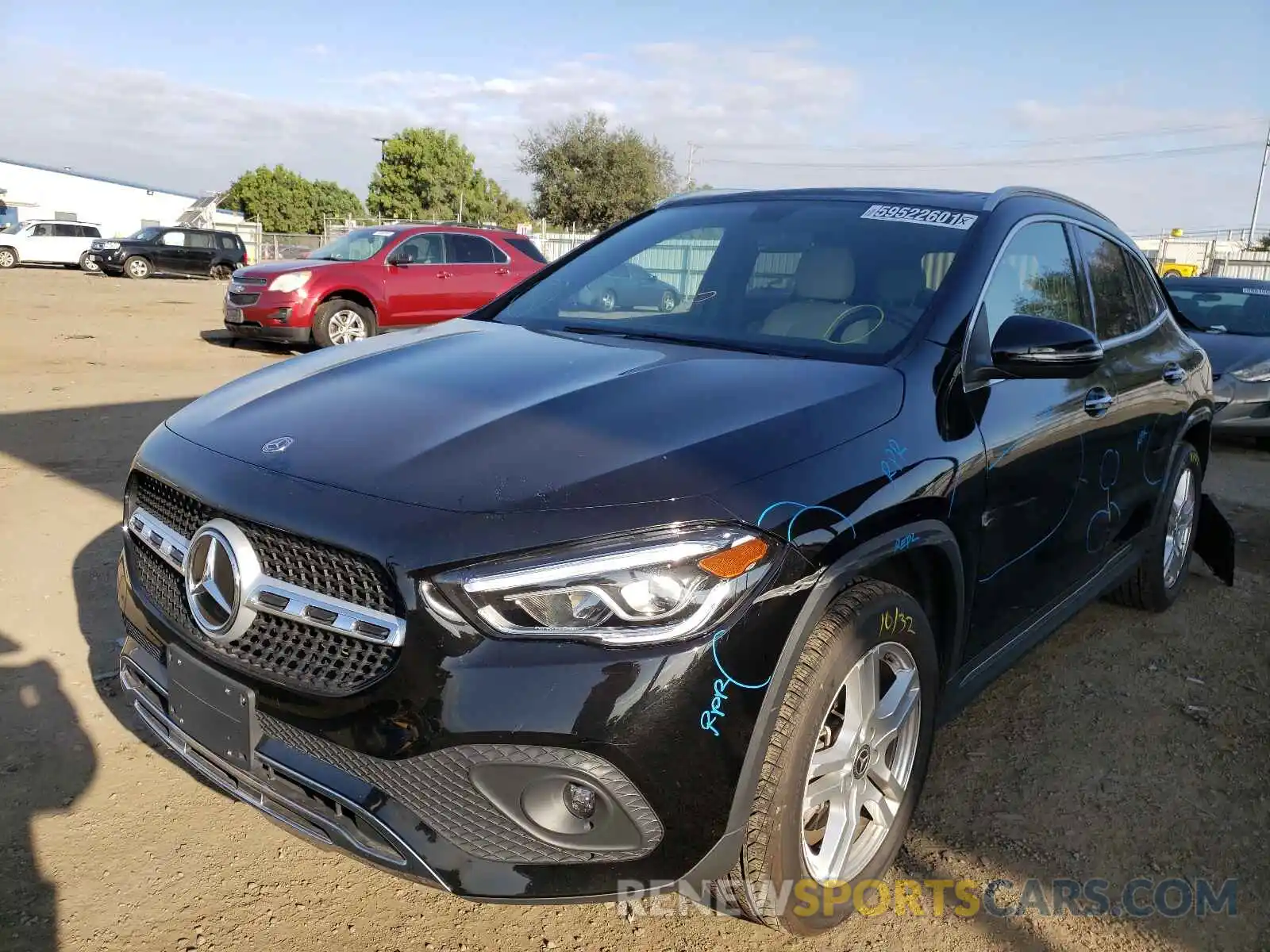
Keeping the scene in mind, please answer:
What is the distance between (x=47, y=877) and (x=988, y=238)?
2.95 metres

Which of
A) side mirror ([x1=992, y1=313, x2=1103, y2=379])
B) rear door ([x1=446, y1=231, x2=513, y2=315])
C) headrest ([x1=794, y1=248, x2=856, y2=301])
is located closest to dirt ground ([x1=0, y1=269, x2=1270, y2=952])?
side mirror ([x1=992, y1=313, x2=1103, y2=379])

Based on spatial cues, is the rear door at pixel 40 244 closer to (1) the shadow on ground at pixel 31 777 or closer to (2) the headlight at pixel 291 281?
(2) the headlight at pixel 291 281

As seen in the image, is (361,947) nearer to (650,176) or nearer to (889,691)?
(889,691)

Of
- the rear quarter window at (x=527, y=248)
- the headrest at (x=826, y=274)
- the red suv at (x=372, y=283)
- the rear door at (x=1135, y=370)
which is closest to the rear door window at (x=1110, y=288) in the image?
the rear door at (x=1135, y=370)

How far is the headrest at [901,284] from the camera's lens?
8.96 feet

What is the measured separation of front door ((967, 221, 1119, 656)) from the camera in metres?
2.61

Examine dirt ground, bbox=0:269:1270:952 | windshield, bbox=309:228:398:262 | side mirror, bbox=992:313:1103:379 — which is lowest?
dirt ground, bbox=0:269:1270:952

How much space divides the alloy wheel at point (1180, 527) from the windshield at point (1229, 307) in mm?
5326

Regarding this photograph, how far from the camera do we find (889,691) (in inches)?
89.4

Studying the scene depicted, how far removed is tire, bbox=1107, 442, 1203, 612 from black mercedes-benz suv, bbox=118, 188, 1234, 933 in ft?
4.34

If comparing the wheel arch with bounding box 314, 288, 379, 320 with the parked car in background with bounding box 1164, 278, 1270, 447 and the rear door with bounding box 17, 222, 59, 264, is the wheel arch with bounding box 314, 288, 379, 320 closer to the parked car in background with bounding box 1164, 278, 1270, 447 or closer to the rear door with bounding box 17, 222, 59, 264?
the parked car in background with bounding box 1164, 278, 1270, 447

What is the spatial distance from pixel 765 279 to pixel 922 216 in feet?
1.67

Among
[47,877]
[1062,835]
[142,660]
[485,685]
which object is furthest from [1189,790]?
[47,877]

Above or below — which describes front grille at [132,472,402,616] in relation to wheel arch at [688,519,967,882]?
above
